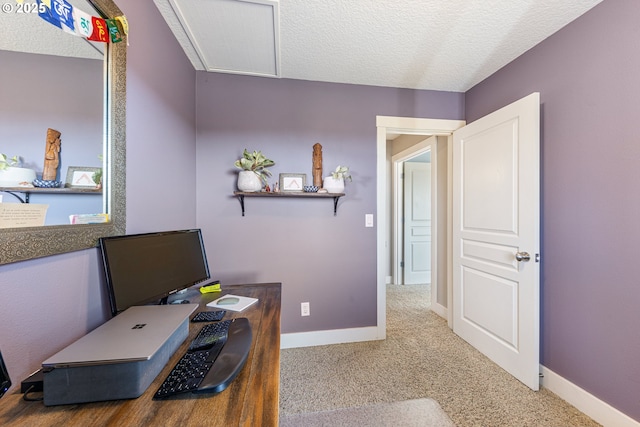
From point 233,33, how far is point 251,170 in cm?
90

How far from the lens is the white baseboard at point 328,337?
2.11 metres

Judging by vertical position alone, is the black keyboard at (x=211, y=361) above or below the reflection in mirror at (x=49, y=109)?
below

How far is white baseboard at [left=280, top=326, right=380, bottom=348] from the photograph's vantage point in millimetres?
2111

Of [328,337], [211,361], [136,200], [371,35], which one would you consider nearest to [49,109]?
[136,200]

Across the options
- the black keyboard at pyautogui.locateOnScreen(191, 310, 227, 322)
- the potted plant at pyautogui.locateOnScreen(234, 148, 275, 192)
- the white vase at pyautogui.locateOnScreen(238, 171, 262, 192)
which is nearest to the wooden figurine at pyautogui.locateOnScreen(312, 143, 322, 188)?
the potted plant at pyautogui.locateOnScreen(234, 148, 275, 192)

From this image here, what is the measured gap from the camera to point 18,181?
625 mm

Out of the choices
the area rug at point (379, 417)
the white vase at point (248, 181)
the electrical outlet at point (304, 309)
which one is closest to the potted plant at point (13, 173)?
the white vase at point (248, 181)

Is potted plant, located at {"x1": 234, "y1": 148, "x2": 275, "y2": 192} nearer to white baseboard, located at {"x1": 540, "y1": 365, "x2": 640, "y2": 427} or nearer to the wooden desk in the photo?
the wooden desk

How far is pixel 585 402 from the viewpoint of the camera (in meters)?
1.42

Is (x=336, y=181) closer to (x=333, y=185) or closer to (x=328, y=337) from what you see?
(x=333, y=185)

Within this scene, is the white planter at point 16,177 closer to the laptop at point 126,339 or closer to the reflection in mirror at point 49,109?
the reflection in mirror at point 49,109

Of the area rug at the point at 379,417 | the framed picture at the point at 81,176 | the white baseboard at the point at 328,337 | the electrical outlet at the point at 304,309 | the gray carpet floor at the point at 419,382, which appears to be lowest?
the gray carpet floor at the point at 419,382

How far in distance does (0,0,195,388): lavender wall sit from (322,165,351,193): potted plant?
109cm

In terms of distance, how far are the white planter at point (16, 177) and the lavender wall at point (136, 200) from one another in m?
0.21
